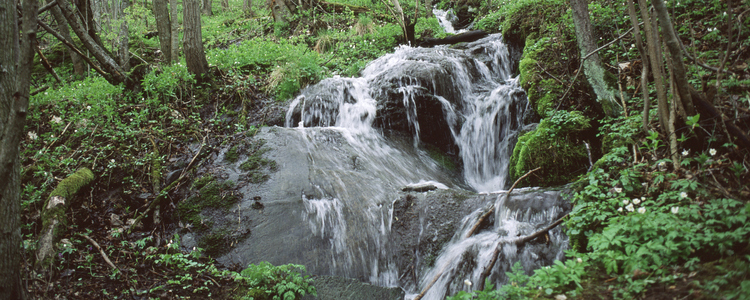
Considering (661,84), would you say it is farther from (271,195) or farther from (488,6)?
(488,6)

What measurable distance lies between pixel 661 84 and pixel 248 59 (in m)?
8.44

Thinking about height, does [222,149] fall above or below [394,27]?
below

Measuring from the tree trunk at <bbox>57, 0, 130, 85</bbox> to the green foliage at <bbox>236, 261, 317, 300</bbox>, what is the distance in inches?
236

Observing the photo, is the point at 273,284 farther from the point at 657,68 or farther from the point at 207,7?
the point at 207,7

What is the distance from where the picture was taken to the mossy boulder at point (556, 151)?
512 centimetres

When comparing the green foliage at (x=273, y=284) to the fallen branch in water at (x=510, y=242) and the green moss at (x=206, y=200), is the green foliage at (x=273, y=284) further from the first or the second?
the fallen branch in water at (x=510, y=242)

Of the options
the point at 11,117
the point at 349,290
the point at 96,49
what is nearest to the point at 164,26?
the point at 96,49

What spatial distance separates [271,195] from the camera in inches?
212

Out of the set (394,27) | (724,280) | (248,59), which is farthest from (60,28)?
(724,280)

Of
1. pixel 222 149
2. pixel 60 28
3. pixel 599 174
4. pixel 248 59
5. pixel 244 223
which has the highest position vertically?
pixel 60 28

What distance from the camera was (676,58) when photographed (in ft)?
11.4

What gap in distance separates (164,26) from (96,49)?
7.64 feet

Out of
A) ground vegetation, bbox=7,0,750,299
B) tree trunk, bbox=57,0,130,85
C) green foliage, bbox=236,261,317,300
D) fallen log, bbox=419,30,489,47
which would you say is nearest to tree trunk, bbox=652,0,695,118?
ground vegetation, bbox=7,0,750,299

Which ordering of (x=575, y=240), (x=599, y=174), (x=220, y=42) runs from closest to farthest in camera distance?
1. (x=575, y=240)
2. (x=599, y=174)
3. (x=220, y=42)
